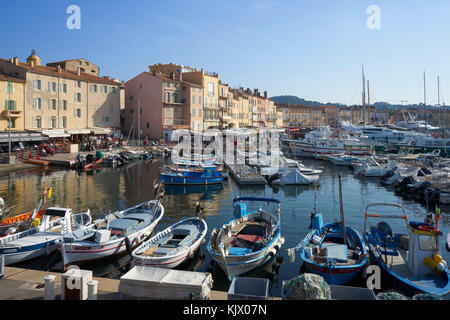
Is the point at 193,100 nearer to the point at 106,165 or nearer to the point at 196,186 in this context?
the point at 106,165

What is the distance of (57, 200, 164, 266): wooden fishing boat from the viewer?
15023mm

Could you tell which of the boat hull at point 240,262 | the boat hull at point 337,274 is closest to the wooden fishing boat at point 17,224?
the boat hull at point 240,262

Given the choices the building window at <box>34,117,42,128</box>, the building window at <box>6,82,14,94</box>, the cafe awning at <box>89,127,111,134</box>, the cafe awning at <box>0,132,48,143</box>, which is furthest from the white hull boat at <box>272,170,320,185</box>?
the building window at <box>6,82,14,94</box>

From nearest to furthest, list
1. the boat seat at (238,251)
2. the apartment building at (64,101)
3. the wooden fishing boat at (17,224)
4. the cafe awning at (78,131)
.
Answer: the boat seat at (238,251) < the wooden fishing boat at (17,224) < the apartment building at (64,101) < the cafe awning at (78,131)

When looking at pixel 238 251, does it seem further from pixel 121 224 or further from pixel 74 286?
pixel 74 286

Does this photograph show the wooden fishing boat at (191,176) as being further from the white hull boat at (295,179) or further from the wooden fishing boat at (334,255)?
the wooden fishing boat at (334,255)

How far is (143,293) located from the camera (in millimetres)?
9039

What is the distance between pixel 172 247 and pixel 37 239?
5926mm

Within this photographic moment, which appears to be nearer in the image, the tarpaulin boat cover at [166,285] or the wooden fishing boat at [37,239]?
Answer: the tarpaulin boat cover at [166,285]

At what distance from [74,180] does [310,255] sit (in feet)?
96.6

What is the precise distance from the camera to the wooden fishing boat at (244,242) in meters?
13.9

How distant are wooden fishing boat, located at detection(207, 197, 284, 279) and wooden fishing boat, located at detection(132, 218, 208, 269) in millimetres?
1073

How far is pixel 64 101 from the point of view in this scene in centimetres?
5591

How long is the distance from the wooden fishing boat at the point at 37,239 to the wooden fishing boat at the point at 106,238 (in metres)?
0.72
